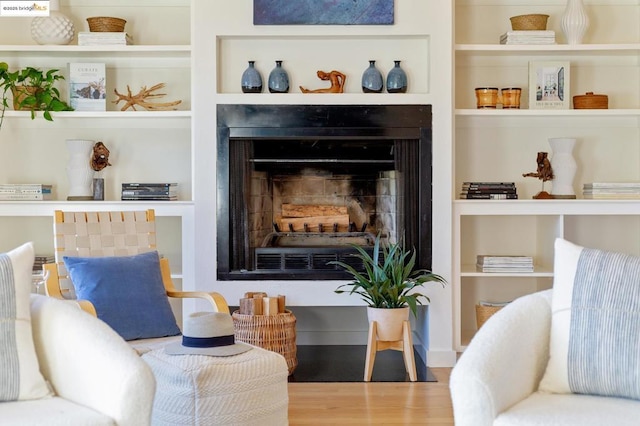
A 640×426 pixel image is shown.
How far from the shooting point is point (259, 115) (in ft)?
16.4

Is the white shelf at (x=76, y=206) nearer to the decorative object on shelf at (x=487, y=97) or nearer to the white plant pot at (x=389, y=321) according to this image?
the white plant pot at (x=389, y=321)

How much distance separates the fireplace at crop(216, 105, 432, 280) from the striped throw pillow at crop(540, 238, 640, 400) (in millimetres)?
2469

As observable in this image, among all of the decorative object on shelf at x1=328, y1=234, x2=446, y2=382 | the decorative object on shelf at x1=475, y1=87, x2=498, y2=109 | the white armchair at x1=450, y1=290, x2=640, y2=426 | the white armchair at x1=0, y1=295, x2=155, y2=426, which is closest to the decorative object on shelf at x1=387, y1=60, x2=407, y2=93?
the decorative object on shelf at x1=475, y1=87, x2=498, y2=109

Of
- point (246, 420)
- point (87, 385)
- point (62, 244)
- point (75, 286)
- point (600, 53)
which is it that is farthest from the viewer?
point (600, 53)

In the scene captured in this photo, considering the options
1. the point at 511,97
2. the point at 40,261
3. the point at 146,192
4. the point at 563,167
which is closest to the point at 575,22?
the point at 511,97

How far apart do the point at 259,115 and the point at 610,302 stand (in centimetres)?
293

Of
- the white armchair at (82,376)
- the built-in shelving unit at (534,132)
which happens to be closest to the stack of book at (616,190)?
the built-in shelving unit at (534,132)

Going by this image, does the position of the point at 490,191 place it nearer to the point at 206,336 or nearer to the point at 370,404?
the point at 370,404

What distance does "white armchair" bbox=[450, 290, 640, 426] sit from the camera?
2180 millimetres

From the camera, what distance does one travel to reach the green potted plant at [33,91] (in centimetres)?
505

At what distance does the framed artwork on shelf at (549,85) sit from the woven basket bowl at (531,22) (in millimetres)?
281

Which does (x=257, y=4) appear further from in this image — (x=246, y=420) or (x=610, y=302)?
(x=610, y=302)

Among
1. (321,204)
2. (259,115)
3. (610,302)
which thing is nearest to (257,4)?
(259,115)

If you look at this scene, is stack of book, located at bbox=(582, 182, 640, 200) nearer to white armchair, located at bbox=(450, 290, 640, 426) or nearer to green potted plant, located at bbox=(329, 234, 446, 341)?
green potted plant, located at bbox=(329, 234, 446, 341)
